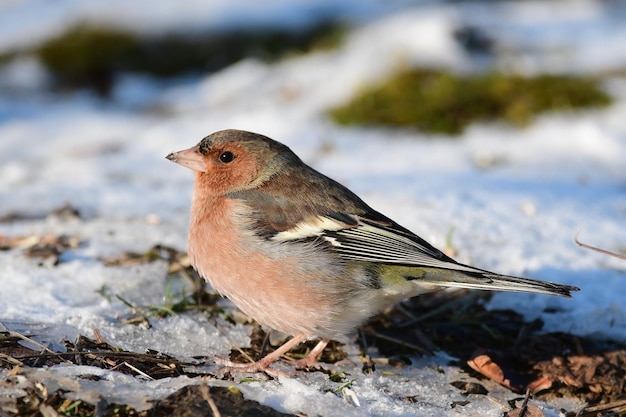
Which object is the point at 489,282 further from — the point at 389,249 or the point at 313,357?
the point at 313,357

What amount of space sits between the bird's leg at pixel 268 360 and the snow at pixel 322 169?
0.74 ft

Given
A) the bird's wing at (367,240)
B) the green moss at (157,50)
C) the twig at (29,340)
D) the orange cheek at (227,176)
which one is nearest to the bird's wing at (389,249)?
the bird's wing at (367,240)

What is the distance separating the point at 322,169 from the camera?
7.38 metres

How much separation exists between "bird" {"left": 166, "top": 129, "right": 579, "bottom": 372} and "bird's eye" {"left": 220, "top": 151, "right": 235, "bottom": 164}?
1.09ft

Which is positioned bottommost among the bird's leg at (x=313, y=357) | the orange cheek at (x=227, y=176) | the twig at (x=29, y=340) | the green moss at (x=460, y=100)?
the bird's leg at (x=313, y=357)

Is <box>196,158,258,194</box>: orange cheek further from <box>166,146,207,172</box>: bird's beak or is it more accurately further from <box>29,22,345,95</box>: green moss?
<box>29,22,345,95</box>: green moss

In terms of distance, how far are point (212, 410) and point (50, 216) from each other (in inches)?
135

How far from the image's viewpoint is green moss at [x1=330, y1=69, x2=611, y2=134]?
8367 millimetres

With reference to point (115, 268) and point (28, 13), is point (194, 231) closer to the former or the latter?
point (115, 268)

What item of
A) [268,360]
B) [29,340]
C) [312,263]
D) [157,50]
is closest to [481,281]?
[312,263]

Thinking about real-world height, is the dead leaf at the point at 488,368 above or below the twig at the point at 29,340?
below

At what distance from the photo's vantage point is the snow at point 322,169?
411 cm

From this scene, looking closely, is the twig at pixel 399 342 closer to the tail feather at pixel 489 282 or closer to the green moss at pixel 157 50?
the tail feather at pixel 489 282

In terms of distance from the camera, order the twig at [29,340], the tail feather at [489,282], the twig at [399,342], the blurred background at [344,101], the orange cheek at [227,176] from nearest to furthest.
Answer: the twig at [29,340]
the tail feather at [489,282]
the twig at [399,342]
the orange cheek at [227,176]
the blurred background at [344,101]
